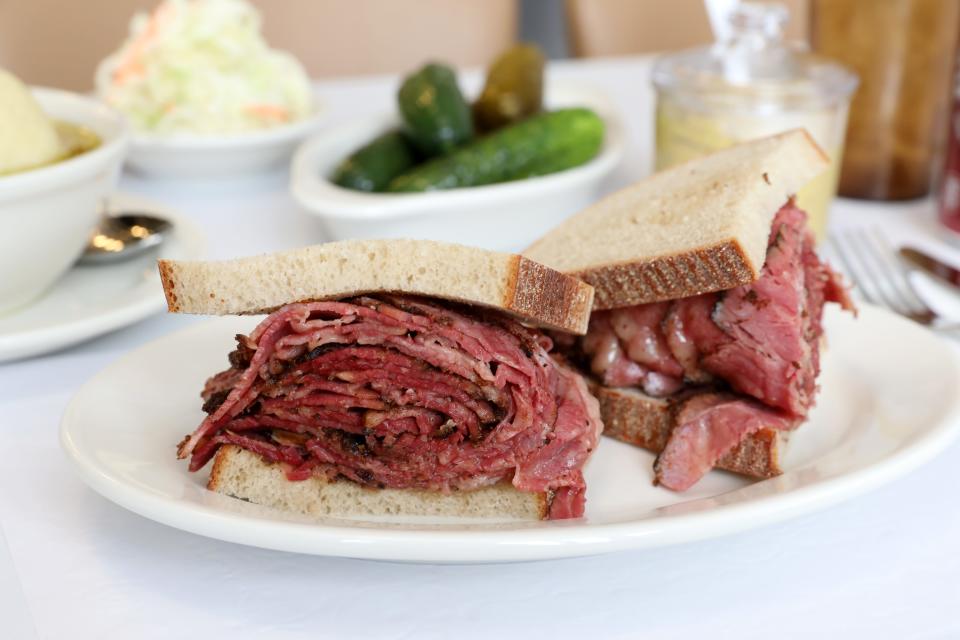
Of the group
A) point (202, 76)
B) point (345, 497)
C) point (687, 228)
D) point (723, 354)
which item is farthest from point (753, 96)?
point (202, 76)

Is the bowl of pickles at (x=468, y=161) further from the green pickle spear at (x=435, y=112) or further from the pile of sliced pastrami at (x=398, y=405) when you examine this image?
the pile of sliced pastrami at (x=398, y=405)

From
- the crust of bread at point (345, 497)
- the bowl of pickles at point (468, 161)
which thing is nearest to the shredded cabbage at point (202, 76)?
the bowl of pickles at point (468, 161)

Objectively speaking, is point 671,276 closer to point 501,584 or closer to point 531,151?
point 501,584

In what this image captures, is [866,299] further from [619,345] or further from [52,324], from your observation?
[52,324]

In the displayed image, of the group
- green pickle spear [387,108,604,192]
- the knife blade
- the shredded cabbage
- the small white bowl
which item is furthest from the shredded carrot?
the knife blade

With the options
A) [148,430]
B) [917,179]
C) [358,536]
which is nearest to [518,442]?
[358,536]

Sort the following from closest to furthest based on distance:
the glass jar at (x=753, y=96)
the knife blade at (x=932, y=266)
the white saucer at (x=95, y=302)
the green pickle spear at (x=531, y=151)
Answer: the white saucer at (x=95, y=302)
the knife blade at (x=932, y=266)
the glass jar at (x=753, y=96)
the green pickle spear at (x=531, y=151)
